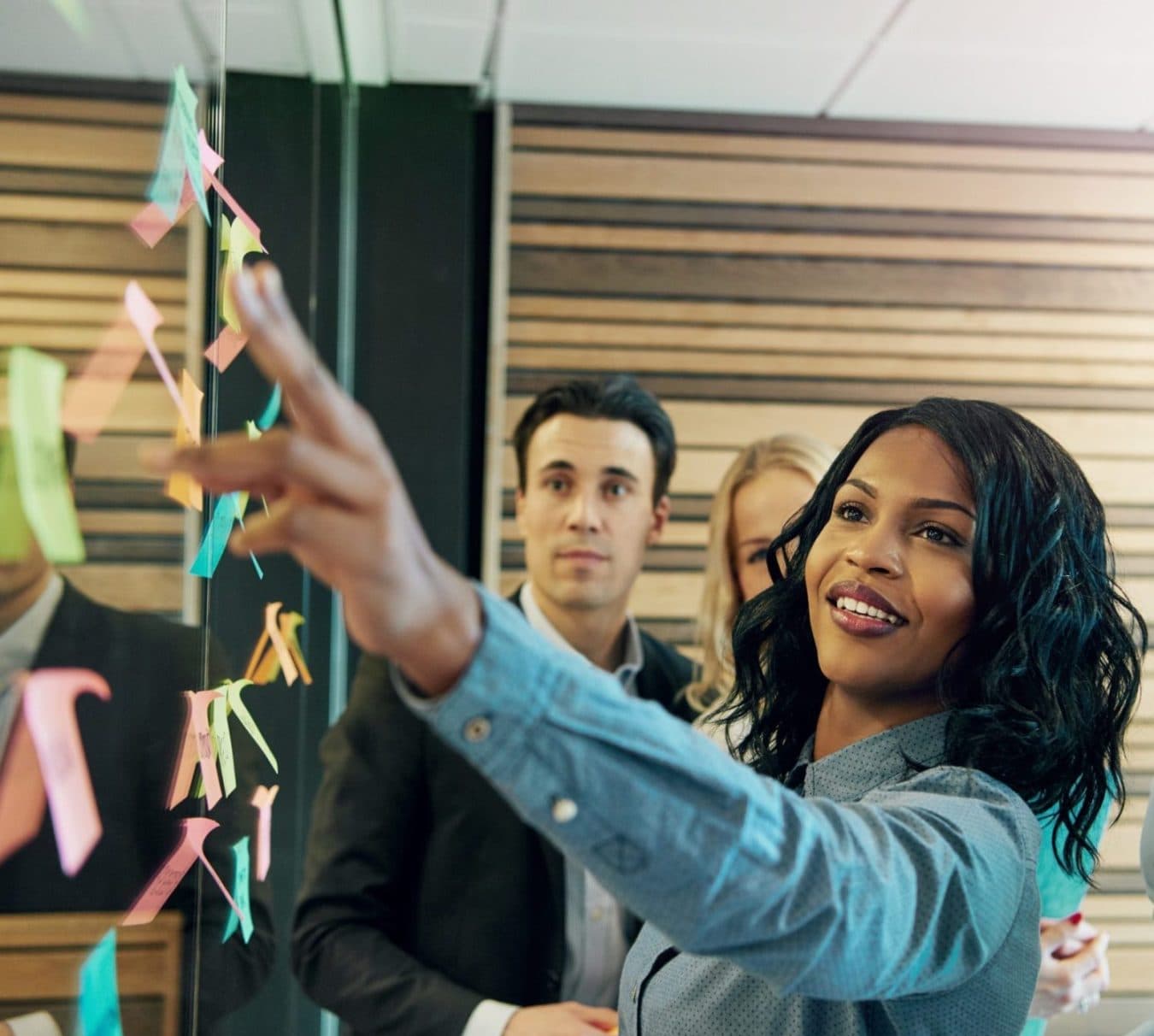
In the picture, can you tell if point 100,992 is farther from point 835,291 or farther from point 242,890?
point 835,291

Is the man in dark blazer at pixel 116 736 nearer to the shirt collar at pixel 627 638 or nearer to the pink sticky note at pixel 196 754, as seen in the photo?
the pink sticky note at pixel 196 754

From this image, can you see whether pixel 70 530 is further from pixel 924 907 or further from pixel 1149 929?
pixel 1149 929

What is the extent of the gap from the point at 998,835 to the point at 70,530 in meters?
0.78

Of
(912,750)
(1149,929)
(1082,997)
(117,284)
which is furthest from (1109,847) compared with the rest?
(117,284)

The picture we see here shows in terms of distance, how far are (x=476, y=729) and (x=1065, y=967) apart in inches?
61.7

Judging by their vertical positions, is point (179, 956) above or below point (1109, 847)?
above

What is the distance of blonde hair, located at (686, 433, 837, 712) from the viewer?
255cm

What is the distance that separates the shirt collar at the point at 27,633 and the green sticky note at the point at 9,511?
0.11 ft

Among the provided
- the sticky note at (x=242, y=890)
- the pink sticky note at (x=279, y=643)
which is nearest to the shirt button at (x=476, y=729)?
the sticky note at (x=242, y=890)

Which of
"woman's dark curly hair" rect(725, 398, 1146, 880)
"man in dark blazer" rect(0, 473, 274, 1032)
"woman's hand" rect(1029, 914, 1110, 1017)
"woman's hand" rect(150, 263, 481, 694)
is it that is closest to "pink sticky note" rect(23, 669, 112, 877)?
"man in dark blazer" rect(0, 473, 274, 1032)

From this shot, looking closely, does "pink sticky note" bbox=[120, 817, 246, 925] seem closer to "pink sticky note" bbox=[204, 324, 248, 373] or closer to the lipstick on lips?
"pink sticky note" bbox=[204, 324, 248, 373]

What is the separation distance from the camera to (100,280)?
79cm

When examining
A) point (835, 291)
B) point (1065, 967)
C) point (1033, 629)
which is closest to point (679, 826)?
point (1033, 629)

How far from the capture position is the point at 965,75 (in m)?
3.35
